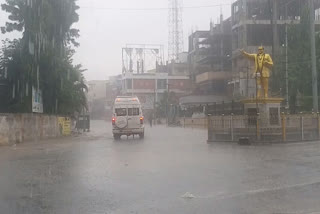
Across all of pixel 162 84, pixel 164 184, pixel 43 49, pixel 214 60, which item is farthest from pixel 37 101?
pixel 162 84

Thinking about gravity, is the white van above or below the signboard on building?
below

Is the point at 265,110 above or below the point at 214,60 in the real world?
below

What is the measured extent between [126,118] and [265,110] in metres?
10.5

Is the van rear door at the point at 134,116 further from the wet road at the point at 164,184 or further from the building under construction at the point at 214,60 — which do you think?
the building under construction at the point at 214,60

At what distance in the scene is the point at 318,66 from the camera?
4044 cm

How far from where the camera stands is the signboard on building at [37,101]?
31562 millimetres

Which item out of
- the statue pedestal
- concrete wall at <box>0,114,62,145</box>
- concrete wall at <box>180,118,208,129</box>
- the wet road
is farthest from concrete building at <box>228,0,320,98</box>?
the wet road

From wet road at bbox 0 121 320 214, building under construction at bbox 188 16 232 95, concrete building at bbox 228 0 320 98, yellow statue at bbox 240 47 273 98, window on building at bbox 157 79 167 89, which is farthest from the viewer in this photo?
window on building at bbox 157 79 167 89

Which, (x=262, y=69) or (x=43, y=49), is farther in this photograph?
(x=43, y=49)

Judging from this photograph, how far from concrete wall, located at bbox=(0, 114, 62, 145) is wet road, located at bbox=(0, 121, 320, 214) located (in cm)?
1035

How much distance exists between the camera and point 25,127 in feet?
93.6

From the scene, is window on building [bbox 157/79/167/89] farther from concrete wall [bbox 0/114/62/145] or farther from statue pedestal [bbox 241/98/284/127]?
statue pedestal [bbox 241/98/284/127]

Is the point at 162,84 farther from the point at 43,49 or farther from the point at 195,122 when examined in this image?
the point at 43,49

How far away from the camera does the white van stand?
1152 inches
